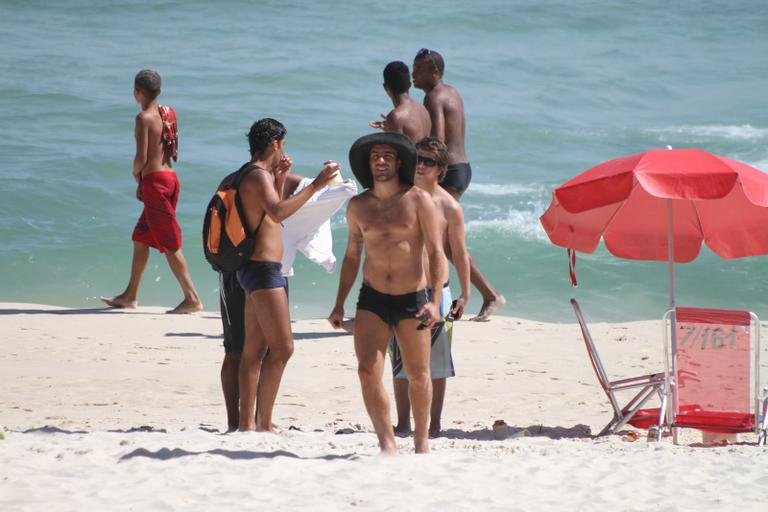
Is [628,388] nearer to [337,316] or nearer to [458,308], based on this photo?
[458,308]

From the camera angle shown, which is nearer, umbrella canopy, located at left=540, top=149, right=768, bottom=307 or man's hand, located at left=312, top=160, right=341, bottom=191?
man's hand, located at left=312, top=160, right=341, bottom=191

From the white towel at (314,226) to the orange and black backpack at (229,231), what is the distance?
1.62 metres

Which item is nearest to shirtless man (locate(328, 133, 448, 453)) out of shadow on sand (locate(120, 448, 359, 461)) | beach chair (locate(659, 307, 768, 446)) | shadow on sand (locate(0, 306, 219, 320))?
shadow on sand (locate(120, 448, 359, 461))

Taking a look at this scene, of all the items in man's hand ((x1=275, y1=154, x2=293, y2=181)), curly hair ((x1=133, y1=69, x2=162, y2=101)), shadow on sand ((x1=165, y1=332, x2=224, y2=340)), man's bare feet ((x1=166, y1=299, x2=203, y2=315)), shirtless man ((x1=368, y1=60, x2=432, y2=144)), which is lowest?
shadow on sand ((x1=165, y1=332, x2=224, y2=340))

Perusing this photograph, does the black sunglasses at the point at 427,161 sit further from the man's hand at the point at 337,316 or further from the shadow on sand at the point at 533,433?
the shadow on sand at the point at 533,433

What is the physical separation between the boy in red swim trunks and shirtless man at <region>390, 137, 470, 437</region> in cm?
335

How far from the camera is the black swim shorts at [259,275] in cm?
570

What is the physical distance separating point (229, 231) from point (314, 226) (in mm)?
1889

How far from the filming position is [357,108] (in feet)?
72.0

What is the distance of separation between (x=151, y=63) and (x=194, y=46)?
2276 millimetres

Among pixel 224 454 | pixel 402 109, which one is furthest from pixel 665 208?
pixel 224 454

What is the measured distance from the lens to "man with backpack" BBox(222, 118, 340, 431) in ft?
18.5

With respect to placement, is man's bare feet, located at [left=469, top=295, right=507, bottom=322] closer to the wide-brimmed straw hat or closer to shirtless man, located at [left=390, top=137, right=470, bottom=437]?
shirtless man, located at [left=390, top=137, right=470, bottom=437]

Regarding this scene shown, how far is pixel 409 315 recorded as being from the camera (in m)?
5.24
